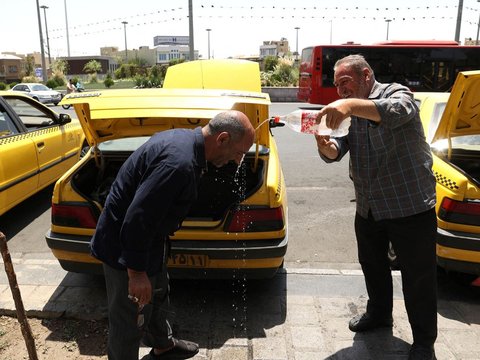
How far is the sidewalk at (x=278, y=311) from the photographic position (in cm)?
291

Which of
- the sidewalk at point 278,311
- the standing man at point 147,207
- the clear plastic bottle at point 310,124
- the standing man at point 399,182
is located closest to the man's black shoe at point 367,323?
the sidewalk at point 278,311

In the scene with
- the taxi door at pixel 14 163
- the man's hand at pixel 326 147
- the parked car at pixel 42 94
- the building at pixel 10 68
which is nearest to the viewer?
the man's hand at pixel 326 147

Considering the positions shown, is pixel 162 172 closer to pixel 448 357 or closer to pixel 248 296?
pixel 248 296

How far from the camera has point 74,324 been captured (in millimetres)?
3223

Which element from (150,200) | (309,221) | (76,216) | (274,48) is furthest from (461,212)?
(274,48)

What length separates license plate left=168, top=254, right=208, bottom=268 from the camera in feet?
10.5

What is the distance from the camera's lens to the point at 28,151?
534 centimetres

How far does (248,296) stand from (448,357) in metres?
1.54

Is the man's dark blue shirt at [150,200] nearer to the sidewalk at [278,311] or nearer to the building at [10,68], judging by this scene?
the sidewalk at [278,311]

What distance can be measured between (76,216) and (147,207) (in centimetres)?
159

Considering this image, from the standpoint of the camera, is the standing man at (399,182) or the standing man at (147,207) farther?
the standing man at (399,182)

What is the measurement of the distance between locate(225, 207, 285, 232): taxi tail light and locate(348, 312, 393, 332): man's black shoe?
0.89m

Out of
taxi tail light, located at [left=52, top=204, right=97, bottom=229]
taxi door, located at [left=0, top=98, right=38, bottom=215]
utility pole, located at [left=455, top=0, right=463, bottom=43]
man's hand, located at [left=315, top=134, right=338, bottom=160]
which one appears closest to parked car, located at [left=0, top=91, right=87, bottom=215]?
taxi door, located at [left=0, top=98, right=38, bottom=215]

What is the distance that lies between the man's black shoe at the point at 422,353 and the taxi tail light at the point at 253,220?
1.22 m
